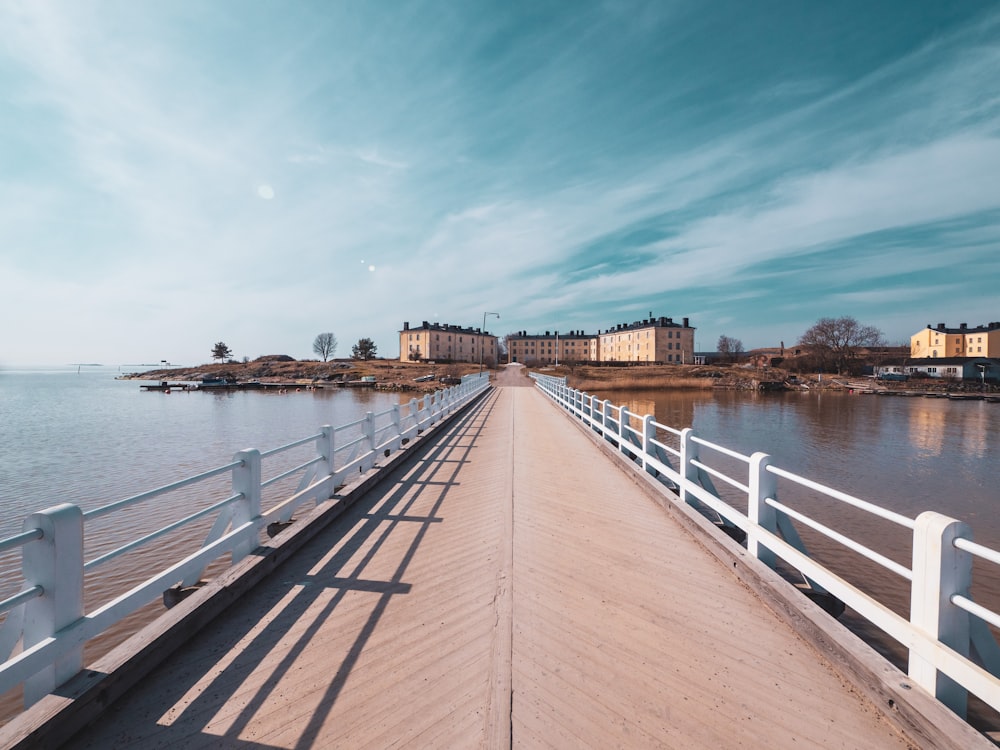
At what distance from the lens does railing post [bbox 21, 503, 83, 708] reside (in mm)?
Answer: 2742

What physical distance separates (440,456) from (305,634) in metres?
7.69

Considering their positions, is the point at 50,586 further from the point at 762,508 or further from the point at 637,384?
the point at 637,384

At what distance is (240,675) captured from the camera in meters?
3.20

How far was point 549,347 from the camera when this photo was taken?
130375 millimetres

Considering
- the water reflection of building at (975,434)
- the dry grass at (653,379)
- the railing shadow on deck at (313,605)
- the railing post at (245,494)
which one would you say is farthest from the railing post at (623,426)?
the dry grass at (653,379)

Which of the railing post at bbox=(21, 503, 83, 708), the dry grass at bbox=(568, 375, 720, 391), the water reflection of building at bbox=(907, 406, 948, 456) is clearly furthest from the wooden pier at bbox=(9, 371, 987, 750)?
the dry grass at bbox=(568, 375, 720, 391)

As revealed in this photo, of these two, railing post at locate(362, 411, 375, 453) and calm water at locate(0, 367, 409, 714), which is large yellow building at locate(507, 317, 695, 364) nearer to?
calm water at locate(0, 367, 409, 714)

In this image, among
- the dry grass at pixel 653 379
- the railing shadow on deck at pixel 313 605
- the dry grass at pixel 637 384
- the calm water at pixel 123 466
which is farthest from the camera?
the dry grass at pixel 653 379

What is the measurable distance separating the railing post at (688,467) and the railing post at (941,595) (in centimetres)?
390

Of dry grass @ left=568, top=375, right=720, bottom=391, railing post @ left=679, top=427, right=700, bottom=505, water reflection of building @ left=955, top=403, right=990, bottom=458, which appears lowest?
water reflection of building @ left=955, top=403, right=990, bottom=458

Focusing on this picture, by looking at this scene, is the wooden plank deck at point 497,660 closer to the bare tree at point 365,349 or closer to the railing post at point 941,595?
the railing post at point 941,595

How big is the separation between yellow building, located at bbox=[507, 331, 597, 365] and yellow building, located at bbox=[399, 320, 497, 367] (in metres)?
10.1

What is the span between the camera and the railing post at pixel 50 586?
274cm

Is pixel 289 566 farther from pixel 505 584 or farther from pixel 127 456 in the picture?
pixel 127 456
